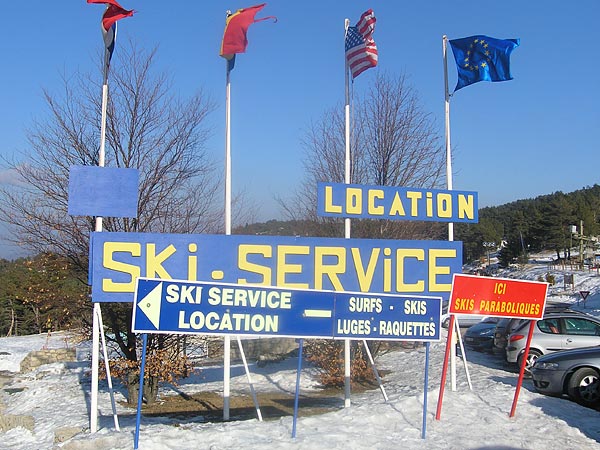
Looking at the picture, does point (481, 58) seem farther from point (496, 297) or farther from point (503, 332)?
point (503, 332)

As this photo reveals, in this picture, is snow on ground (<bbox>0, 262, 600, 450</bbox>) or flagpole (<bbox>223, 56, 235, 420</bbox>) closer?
snow on ground (<bbox>0, 262, 600, 450</bbox>)

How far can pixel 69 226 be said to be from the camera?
1220cm

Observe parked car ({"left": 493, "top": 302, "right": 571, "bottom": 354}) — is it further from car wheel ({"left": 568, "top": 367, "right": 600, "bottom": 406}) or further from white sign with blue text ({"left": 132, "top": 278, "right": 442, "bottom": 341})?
Answer: white sign with blue text ({"left": 132, "top": 278, "right": 442, "bottom": 341})

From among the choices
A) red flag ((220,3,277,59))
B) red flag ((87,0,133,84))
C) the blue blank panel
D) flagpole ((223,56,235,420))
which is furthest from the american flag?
the blue blank panel

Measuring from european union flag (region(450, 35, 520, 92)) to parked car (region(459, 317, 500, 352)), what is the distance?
9.24 m

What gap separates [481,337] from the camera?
18234mm

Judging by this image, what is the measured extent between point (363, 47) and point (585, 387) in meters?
6.97

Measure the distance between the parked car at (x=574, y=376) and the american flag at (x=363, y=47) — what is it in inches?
241

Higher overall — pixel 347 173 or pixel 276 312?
pixel 347 173

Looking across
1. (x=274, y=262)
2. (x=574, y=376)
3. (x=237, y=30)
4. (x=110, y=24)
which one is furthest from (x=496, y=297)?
(x=110, y=24)

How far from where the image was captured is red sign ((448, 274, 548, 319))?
8570 millimetres

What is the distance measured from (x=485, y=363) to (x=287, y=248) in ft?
27.6

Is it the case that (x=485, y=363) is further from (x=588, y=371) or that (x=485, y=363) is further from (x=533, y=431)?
(x=533, y=431)

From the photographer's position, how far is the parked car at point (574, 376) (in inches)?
405
